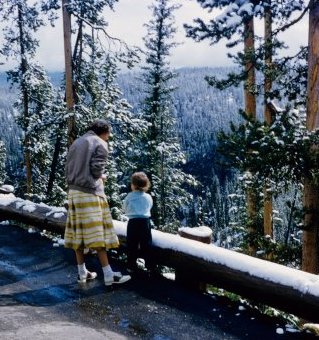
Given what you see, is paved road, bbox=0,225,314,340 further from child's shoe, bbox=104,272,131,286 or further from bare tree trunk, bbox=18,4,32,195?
bare tree trunk, bbox=18,4,32,195

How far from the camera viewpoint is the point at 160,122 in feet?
82.6

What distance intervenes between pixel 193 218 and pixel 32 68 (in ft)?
238

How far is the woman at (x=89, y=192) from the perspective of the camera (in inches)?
201

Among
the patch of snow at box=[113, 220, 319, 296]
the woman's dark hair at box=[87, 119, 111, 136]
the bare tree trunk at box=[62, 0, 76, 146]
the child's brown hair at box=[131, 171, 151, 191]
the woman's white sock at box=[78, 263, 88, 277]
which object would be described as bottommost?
the woman's white sock at box=[78, 263, 88, 277]

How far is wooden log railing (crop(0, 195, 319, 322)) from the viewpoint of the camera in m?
4.09

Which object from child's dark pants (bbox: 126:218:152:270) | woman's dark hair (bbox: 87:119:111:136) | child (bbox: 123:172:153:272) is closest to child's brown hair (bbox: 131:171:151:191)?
child (bbox: 123:172:153:272)

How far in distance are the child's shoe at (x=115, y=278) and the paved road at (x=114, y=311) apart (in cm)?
9

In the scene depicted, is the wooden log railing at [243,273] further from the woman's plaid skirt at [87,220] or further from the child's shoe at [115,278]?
the woman's plaid skirt at [87,220]

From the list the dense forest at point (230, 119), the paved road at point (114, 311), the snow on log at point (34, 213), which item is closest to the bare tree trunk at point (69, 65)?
the dense forest at point (230, 119)

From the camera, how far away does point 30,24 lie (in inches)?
696

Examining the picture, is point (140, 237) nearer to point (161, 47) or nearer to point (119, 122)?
point (119, 122)

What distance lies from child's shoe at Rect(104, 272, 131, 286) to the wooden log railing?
0.52 m

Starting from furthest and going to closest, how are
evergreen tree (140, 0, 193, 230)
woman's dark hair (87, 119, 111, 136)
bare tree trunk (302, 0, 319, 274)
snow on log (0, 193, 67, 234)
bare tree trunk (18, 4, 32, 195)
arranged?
1. evergreen tree (140, 0, 193, 230)
2. bare tree trunk (18, 4, 32, 195)
3. snow on log (0, 193, 67, 234)
4. bare tree trunk (302, 0, 319, 274)
5. woman's dark hair (87, 119, 111, 136)

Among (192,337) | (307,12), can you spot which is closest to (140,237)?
(192,337)
